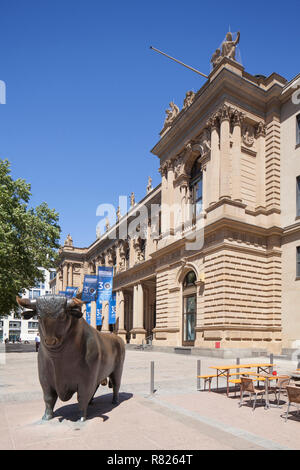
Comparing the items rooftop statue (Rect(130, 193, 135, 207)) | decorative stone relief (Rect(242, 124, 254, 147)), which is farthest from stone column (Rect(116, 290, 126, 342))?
decorative stone relief (Rect(242, 124, 254, 147))

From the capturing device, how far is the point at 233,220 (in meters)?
25.0

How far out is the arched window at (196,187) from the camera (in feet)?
99.9

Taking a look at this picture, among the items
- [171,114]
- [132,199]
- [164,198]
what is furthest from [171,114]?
[132,199]

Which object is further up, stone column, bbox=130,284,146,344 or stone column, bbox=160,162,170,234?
stone column, bbox=160,162,170,234

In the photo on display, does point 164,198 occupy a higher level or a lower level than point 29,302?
higher

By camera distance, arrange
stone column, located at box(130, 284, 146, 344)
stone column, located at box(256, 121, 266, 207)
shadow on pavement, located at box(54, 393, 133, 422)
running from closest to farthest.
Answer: shadow on pavement, located at box(54, 393, 133, 422) < stone column, located at box(256, 121, 266, 207) < stone column, located at box(130, 284, 146, 344)

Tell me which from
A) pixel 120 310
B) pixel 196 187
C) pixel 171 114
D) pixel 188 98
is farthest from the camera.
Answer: pixel 120 310

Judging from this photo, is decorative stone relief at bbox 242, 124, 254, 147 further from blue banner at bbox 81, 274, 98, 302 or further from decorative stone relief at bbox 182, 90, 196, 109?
blue banner at bbox 81, 274, 98, 302

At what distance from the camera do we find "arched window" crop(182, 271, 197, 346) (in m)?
28.7

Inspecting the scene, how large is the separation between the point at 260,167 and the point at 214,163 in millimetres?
3677

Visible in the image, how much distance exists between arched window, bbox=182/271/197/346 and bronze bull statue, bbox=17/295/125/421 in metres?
22.0

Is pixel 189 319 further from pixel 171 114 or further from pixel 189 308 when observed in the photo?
pixel 171 114

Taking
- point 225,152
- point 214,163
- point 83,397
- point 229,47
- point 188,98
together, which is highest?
point 229,47
